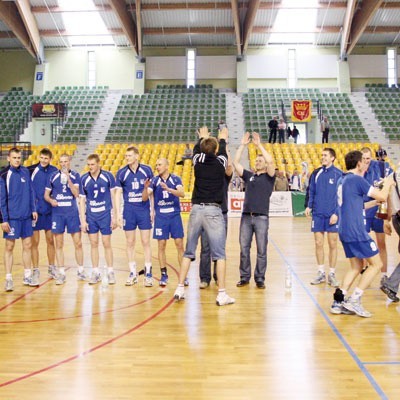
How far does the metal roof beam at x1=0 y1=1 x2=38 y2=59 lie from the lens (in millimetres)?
22344

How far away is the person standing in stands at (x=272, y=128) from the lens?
22219 mm

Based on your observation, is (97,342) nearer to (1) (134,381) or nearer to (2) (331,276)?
(1) (134,381)

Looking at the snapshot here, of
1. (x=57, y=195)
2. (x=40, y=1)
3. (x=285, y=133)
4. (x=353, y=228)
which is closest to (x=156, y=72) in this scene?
(x=40, y=1)

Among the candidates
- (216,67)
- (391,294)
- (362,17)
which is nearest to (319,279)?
(391,294)

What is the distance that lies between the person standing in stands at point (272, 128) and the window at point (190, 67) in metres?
7.30

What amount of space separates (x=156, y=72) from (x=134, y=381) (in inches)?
1041

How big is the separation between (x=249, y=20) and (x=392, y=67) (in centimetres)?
1009

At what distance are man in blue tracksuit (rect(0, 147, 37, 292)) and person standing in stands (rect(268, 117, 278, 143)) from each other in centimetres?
1719

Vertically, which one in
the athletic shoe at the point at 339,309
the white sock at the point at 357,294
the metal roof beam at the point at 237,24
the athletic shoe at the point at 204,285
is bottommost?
the athletic shoe at the point at 339,309

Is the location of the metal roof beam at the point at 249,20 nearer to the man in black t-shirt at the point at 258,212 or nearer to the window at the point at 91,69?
the window at the point at 91,69

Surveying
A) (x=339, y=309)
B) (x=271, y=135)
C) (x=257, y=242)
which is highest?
(x=271, y=135)

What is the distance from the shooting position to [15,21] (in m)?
24.1

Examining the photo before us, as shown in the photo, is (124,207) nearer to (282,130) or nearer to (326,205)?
(326,205)

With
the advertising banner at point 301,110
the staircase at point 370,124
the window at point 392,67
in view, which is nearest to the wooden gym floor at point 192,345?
the advertising banner at point 301,110
